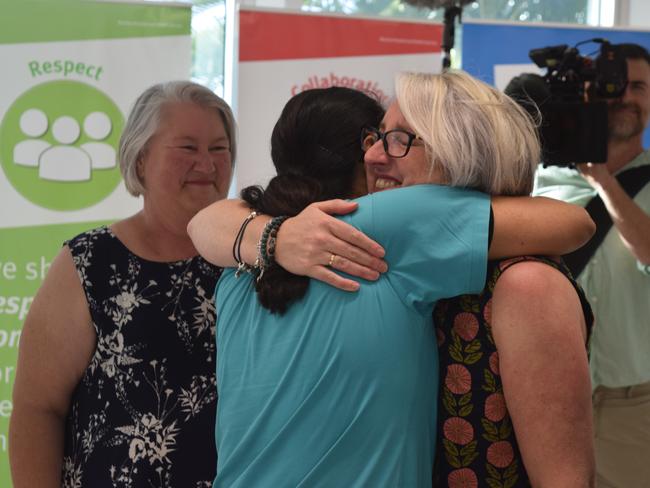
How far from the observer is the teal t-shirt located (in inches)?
50.2

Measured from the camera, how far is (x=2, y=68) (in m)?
A: 3.29

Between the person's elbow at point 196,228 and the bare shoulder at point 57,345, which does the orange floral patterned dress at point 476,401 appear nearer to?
the person's elbow at point 196,228

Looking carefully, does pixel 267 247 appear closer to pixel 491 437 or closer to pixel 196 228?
pixel 196 228

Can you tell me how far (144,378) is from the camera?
6.40 ft

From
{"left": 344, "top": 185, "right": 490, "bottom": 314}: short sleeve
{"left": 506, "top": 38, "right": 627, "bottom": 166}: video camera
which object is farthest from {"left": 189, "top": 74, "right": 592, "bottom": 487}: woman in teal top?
{"left": 506, "top": 38, "right": 627, "bottom": 166}: video camera

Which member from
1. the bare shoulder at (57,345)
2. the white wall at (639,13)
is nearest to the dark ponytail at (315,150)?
the bare shoulder at (57,345)

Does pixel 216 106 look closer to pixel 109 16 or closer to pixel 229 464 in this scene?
pixel 229 464

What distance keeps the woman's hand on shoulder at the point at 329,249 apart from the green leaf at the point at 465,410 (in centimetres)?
23

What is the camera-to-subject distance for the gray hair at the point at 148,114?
2164mm

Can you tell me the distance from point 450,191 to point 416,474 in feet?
1.36

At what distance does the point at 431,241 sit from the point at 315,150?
1.06ft

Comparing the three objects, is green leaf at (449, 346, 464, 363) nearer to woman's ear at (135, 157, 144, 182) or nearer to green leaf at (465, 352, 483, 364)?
green leaf at (465, 352, 483, 364)

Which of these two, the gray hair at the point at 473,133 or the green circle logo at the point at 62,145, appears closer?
the gray hair at the point at 473,133

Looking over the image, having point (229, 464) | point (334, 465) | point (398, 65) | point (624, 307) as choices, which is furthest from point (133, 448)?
point (398, 65)
